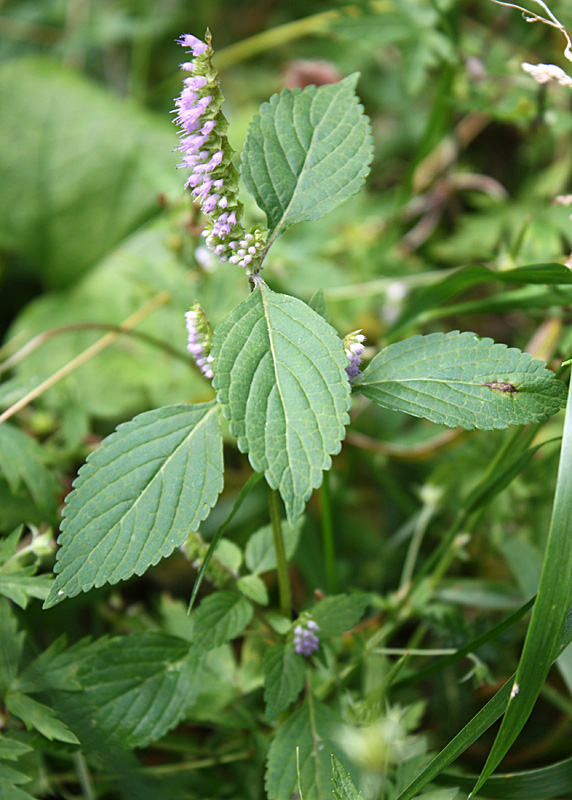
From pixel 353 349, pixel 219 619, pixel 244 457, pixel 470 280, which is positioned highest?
pixel 353 349

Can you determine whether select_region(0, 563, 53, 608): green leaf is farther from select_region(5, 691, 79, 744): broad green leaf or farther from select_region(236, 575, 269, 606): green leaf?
select_region(236, 575, 269, 606): green leaf

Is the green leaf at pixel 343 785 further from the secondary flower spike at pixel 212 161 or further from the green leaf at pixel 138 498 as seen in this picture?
the secondary flower spike at pixel 212 161

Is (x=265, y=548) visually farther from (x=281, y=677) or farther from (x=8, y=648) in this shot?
(x=8, y=648)

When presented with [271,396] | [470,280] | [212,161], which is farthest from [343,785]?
[470,280]

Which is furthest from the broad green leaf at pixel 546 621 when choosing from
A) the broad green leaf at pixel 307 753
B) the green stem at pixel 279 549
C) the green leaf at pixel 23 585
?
the green leaf at pixel 23 585

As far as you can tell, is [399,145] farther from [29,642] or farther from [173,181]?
[29,642]

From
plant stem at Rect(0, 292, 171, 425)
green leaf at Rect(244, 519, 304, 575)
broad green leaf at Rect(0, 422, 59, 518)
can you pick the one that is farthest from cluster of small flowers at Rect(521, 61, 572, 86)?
broad green leaf at Rect(0, 422, 59, 518)

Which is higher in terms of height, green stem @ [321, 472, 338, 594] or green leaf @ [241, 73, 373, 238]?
green leaf @ [241, 73, 373, 238]
